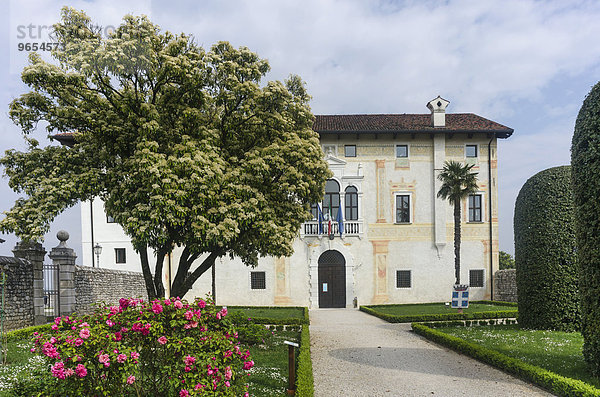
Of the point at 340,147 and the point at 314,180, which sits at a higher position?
the point at 340,147

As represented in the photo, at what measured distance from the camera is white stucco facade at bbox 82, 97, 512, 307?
92.0 ft

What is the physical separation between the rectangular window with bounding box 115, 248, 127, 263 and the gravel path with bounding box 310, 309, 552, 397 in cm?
1621

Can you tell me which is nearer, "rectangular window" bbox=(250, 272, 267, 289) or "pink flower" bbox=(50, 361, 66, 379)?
"pink flower" bbox=(50, 361, 66, 379)

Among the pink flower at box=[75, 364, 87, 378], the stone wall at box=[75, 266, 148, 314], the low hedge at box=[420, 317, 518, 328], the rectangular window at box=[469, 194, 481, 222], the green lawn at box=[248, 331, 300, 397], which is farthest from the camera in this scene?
the rectangular window at box=[469, 194, 481, 222]

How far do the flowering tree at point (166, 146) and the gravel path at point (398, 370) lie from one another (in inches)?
149

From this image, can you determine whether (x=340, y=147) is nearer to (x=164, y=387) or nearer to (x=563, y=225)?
(x=563, y=225)

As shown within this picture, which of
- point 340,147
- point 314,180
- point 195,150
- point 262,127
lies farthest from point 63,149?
point 340,147

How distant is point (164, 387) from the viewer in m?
5.95

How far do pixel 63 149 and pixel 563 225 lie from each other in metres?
14.8

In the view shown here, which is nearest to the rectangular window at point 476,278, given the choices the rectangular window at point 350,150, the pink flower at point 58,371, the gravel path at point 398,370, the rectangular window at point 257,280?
the rectangular window at point 350,150

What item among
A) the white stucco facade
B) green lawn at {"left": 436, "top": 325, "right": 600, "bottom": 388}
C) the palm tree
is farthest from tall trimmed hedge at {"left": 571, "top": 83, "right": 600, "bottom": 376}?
the white stucco facade

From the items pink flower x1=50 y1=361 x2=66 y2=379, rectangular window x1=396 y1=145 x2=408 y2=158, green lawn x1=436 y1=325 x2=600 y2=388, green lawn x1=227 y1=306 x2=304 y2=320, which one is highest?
rectangular window x1=396 y1=145 x2=408 y2=158

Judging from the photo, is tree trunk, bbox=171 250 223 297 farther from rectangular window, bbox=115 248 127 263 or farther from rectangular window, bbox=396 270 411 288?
rectangular window, bbox=396 270 411 288

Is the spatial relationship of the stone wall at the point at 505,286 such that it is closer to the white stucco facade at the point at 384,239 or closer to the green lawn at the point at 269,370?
the white stucco facade at the point at 384,239
